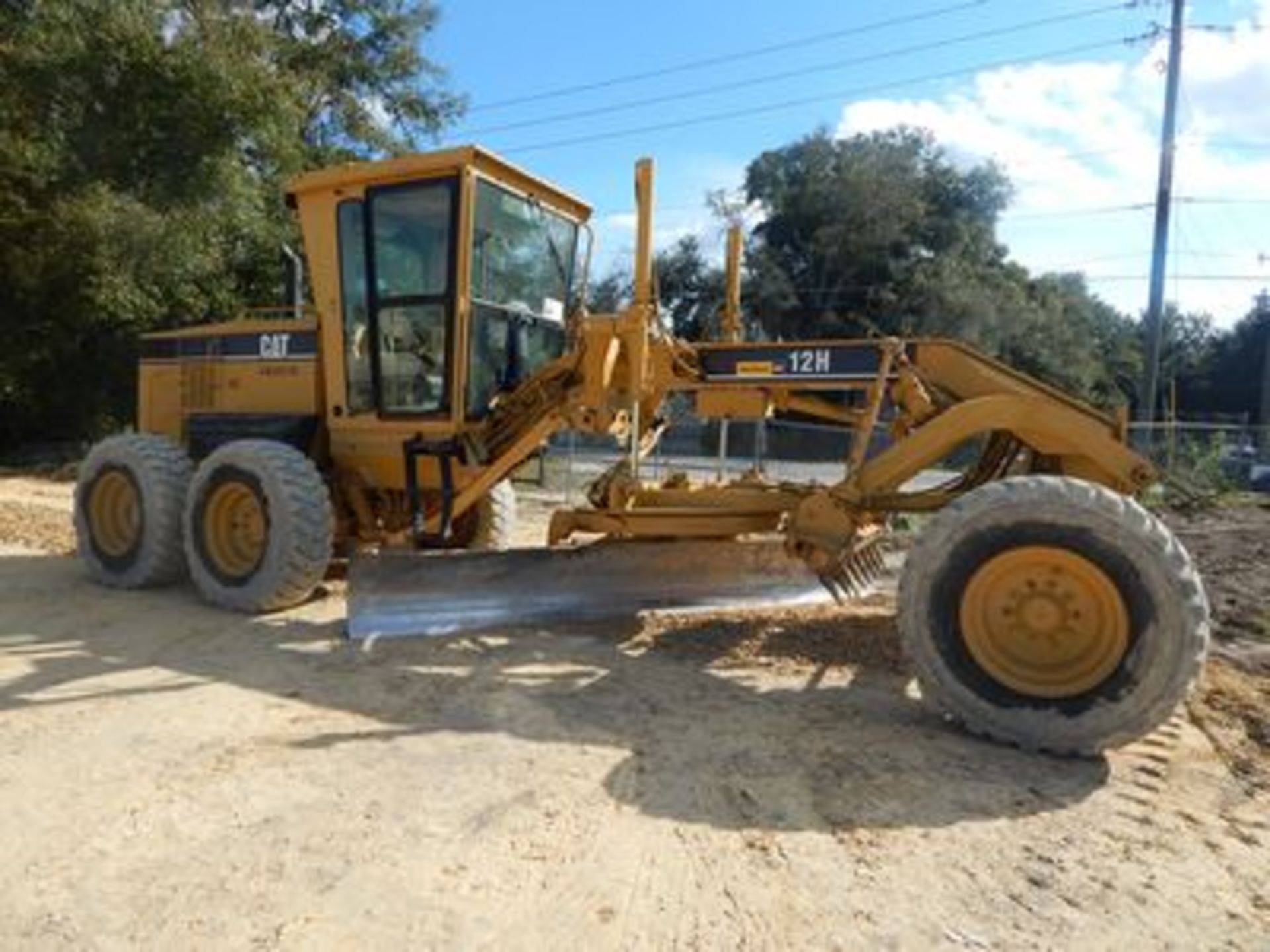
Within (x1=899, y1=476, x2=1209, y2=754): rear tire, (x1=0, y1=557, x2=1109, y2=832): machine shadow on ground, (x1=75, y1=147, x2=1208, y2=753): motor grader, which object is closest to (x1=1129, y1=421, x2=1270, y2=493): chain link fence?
(x1=75, y1=147, x2=1208, y2=753): motor grader

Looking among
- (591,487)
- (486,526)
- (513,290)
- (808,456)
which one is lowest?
(486,526)

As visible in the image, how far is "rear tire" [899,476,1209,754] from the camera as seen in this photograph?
487 cm

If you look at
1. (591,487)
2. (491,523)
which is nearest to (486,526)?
(491,523)

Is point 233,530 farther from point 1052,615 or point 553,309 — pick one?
point 1052,615

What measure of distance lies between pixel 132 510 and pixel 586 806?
5.52m

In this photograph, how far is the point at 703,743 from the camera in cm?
508

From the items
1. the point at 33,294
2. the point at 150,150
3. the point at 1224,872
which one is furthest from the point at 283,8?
the point at 1224,872

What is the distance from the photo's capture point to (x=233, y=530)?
26.1 feet

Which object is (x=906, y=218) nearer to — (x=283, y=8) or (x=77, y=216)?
(x=283, y=8)

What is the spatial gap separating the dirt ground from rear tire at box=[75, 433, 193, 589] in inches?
59.6

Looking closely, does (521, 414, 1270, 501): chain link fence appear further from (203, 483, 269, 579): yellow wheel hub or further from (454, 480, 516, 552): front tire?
(203, 483, 269, 579): yellow wheel hub

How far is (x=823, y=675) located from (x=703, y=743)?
1340 mm

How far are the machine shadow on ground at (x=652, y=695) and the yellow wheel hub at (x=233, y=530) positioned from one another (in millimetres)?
337

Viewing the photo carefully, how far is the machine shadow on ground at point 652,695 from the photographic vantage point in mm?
4527
